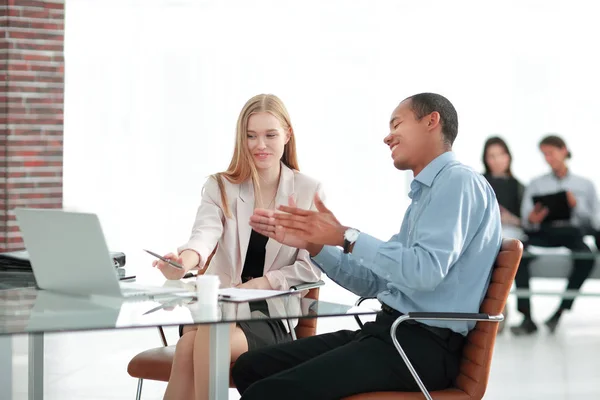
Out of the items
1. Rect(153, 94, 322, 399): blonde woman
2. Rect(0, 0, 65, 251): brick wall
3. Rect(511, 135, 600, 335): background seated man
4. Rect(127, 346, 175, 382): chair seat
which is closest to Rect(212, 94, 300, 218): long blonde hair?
Rect(153, 94, 322, 399): blonde woman

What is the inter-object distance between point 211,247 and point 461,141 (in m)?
4.86

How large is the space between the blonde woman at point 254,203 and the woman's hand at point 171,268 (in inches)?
4.2

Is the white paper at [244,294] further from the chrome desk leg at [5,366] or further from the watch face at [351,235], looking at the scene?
the chrome desk leg at [5,366]

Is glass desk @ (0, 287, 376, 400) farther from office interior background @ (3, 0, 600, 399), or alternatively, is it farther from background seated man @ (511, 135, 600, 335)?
office interior background @ (3, 0, 600, 399)

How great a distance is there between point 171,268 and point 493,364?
293cm

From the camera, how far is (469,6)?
786 cm

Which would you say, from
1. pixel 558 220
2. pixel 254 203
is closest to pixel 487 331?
pixel 254 203

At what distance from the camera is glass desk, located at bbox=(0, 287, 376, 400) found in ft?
7.18

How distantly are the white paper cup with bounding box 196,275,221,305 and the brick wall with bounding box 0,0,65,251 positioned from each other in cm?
453

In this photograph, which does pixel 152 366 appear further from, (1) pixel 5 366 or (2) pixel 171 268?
(1) pixel 5 366

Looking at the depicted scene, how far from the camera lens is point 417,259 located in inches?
95.7

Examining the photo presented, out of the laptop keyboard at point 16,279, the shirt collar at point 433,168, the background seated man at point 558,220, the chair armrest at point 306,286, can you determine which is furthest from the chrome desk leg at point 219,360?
the background seated man at point 558,220

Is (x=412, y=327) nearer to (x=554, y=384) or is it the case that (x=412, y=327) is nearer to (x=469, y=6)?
(x=554, y=384)

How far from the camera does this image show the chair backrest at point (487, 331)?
99.0 inches
